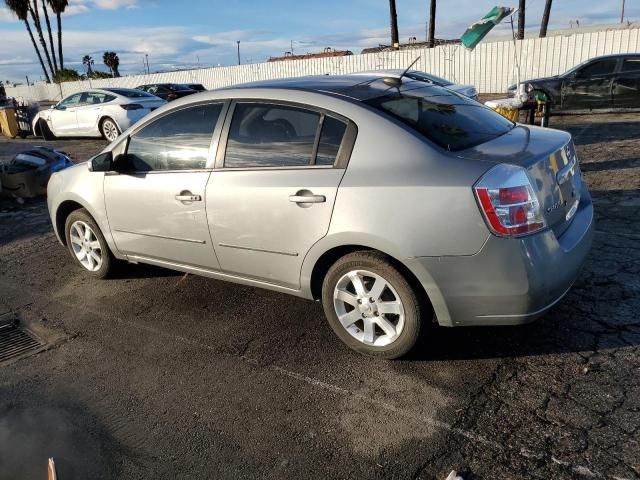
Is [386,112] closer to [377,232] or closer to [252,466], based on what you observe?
[377,232]

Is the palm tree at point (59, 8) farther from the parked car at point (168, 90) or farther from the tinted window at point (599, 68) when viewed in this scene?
the tinted window at point (599, 68)

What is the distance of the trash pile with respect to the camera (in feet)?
27.9

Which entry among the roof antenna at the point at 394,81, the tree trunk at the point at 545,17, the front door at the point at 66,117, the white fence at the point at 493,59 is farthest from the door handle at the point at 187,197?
the tree trunk at the point at 545,17

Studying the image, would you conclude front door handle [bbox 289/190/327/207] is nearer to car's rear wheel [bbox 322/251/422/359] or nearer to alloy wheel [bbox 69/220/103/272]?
car's rear wheel [bbox 322/251/422/359]

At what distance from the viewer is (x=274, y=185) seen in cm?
344

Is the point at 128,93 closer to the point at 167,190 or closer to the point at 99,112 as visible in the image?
the point at 99,112

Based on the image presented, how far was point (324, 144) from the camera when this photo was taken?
11.0 feet

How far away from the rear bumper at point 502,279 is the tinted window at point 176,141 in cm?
183

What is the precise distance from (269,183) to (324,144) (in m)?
0.44

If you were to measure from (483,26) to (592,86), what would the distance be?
18.5 ft

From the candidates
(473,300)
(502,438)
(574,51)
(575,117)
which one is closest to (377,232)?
(473,300)

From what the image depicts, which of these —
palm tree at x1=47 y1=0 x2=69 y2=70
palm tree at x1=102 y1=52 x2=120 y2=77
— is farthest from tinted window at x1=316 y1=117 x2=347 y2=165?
palm tree at x1=102 y1=52 x2=120 y2=77

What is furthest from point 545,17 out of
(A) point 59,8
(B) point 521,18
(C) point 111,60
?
(C) point 111,60

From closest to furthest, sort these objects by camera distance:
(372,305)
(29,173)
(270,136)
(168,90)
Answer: (372,305) < (270,136) < (29,173) < (168,90)
